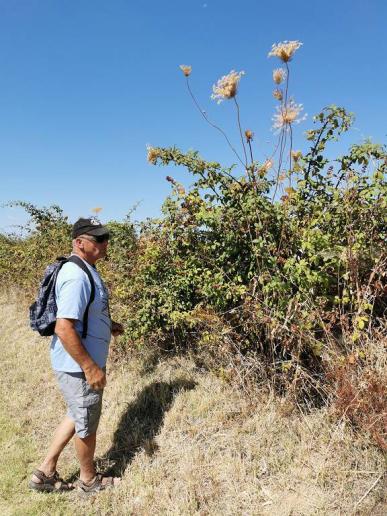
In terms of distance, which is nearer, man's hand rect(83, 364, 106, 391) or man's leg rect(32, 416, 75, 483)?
man's hand rect(83, 364, 106, 391)

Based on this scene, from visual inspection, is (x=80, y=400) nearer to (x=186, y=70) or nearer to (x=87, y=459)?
(x=87, y=459)

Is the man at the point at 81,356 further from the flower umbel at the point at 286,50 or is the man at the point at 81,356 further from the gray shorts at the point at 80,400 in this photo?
the flower umbel at the point at 286,50

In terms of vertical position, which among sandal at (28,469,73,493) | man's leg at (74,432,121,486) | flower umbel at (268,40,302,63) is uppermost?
flower umbel at (268,40,302,63)

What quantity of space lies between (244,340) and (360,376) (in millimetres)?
1117

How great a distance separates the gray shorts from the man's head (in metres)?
0.91

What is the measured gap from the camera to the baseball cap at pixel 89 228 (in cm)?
334

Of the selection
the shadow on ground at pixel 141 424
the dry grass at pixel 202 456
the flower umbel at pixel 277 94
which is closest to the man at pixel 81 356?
the dry grass at pixel 202 456

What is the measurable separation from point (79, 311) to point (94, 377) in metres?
0.50

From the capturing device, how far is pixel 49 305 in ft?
10.6

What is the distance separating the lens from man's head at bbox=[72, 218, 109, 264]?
11.0 feet

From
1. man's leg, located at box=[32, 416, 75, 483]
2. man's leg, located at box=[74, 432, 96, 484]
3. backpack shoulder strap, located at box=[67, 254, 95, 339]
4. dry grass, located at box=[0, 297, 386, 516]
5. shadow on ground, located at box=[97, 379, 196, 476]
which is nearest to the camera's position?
dry grass, located at box=[0, 297, 386, 516]

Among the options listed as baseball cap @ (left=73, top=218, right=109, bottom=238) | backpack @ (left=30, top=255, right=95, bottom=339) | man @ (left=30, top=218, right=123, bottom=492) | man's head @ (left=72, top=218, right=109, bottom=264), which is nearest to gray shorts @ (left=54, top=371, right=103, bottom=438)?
man @ (left=30, top=218, right=123, bottom=492)

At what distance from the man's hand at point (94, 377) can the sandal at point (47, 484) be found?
37.0 inches

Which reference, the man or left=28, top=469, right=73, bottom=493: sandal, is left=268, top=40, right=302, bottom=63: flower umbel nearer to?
the man
